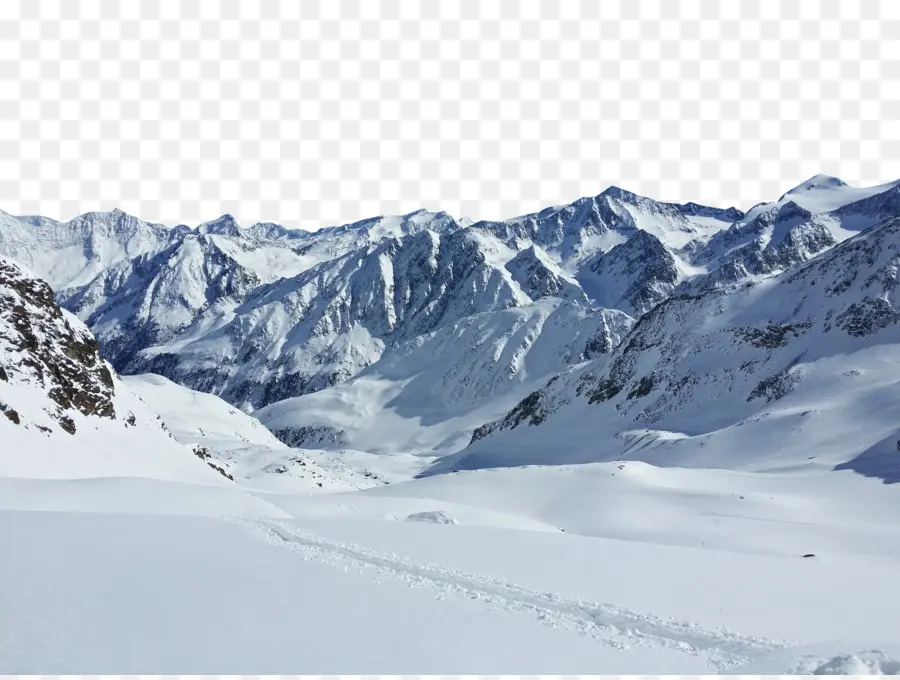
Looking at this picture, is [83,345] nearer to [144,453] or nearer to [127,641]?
[144,453]

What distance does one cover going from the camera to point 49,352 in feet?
190

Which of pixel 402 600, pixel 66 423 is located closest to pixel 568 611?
pixel 402 600

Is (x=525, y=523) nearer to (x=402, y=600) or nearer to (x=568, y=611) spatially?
(x=568, y=611)

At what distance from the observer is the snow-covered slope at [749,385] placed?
70.3m

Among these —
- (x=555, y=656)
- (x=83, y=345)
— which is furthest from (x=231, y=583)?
(x=83, y=345)

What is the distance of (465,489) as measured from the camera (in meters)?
48.5

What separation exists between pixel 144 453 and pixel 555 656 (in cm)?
5695

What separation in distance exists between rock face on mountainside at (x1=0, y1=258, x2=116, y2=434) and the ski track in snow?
4537 centimetres

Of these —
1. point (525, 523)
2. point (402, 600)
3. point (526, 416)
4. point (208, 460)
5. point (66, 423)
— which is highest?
point (66, 423)

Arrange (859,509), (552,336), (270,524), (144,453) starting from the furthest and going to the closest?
(552,336)
(144,453)
(859,509)
(270,524)

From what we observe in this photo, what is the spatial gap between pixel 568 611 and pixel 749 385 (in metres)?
91.1

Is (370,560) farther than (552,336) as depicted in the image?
No

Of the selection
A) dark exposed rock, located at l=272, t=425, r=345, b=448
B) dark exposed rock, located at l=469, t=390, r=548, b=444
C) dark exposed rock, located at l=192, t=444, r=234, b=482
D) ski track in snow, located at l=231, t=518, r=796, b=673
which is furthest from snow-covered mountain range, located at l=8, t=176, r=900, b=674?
dark exposed rock, located at l=272, t=425, r=345, b=448

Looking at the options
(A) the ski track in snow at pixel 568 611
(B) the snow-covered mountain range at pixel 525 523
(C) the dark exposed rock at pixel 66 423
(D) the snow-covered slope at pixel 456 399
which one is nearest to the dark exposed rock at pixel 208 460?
(B) the snow-covered mountain range at pixel 525 523
